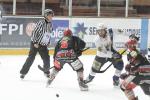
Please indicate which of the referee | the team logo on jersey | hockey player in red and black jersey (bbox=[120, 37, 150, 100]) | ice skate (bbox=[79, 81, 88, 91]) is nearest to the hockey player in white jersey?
ice skate (bbox=[79, 81, 88, 91])

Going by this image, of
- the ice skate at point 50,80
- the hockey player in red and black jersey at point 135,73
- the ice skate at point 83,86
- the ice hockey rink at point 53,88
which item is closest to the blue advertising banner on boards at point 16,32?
the ice hockey rink at point 53,88

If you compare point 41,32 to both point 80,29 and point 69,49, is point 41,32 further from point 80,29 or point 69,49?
point 80,29

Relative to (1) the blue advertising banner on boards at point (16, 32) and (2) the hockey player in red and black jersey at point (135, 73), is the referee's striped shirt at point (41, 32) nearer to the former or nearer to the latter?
(2) the hockey player in red and black jersey at point (135, 73)

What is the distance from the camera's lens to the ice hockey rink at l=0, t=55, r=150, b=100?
718 centimetres

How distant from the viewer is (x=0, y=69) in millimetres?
9797

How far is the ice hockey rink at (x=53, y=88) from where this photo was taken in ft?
23.6

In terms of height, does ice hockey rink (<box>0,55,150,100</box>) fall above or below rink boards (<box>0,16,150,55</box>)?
below

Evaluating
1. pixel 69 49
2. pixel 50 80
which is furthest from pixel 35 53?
pixel 69 49

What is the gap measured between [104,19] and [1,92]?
6.06 m

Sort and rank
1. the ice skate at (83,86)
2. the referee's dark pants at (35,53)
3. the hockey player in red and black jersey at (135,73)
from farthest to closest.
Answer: the referee's dark pants at (35,53) → the ice skate at (83,86) → the hockey player in red and black jersey at (135,73)

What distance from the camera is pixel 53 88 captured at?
785 cm

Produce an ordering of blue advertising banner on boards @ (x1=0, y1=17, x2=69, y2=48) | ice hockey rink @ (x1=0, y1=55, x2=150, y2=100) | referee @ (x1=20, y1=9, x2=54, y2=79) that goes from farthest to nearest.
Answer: blue advertising banner on boards @ (x1=0, y1=17, x2=69, y2=48) → referee @ (x1=20, y1=9, x2=54, y2=79) → ice hockey rink @ (x1=0, y1=55, x2=150, y2=100)

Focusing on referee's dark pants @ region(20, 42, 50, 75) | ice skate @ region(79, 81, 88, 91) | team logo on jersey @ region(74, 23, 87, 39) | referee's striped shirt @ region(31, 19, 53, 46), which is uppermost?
referee's striped shirt @ region(31, 19, 53, 46)

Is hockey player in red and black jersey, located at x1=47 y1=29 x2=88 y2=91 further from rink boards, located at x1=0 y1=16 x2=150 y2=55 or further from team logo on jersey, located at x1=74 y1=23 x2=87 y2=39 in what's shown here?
team logo on jersey, located at x1=74 y1=23 x2=87 y2=39
